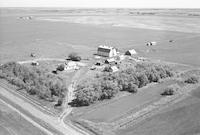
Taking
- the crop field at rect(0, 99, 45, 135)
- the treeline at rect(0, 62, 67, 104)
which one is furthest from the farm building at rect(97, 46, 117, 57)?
the crop field at rect(0, 99, 45, 135)

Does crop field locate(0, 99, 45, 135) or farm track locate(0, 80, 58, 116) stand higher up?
farm track locate(0, 80, 58, 116)

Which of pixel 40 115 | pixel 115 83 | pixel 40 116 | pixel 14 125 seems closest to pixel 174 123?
pixel 115 83

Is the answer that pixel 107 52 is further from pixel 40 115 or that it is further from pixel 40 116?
pixel 40 116

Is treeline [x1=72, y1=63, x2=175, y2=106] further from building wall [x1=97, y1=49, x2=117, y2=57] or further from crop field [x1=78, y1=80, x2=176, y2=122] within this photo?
building wall [x1=97, y1=49, x2=117, y2=57]

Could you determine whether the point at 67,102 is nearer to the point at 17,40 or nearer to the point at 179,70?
the point at 179,70

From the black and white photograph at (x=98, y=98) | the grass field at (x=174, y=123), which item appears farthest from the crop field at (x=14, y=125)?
the grass field at (x=174, y=123)

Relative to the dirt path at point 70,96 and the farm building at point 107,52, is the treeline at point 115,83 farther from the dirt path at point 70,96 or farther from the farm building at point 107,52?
the farm building at point 107,52

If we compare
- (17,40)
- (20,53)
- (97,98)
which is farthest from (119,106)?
(17,40)
